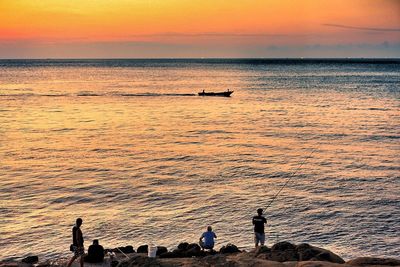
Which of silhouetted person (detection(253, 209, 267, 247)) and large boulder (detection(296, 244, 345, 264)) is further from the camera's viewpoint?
silhouetted person (detection(253, 209, 267, 247))

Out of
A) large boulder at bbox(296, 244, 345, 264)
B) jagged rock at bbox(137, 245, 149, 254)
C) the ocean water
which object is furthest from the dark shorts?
large boulder at bbox(296, 244, 345, 264)

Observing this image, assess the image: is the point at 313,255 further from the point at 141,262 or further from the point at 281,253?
the point at 141,262

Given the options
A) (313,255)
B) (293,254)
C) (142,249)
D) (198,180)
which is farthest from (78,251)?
(198,180)

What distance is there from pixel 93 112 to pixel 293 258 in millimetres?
59309

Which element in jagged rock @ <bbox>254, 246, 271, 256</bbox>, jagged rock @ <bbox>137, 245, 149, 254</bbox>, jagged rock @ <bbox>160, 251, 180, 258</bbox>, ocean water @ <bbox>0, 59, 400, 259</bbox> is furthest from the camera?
ocean water @ <bbox>0, 59, 400, 259</bbox>

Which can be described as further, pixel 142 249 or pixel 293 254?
pixel 142 249

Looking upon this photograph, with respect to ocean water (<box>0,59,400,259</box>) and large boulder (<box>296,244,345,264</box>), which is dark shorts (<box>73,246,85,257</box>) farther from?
large boulder (<box>296,244,345,264</box>)

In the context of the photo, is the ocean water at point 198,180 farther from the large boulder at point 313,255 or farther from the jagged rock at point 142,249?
the large boulder at point 313,255

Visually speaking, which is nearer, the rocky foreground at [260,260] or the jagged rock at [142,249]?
the rocky foreground at [260,260]

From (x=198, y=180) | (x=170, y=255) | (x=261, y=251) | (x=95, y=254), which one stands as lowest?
(x=198, y=180)

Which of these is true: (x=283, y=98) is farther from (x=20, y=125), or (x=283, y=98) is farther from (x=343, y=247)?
(x=343, y=247)

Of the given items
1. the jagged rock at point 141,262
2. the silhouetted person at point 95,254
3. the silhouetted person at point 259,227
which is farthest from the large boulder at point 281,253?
the silhouetted person at point 95,254

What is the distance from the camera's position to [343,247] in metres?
21.2

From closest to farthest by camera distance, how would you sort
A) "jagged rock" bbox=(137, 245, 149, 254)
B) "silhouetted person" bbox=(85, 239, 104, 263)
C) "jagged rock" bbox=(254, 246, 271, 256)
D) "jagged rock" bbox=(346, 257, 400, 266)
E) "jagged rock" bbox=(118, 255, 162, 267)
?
"jagged rock" bbox=(118, 255, 162, 267) < "jagged rock" bbox=(346, 257, 400, 266) < "silhouetted person" bbox=(85, 239, 104, 263) < "jagged rock" bbox=(254, 246, 271, 256) < "jagged rock" bbox=(137, 245, 149, 254)
